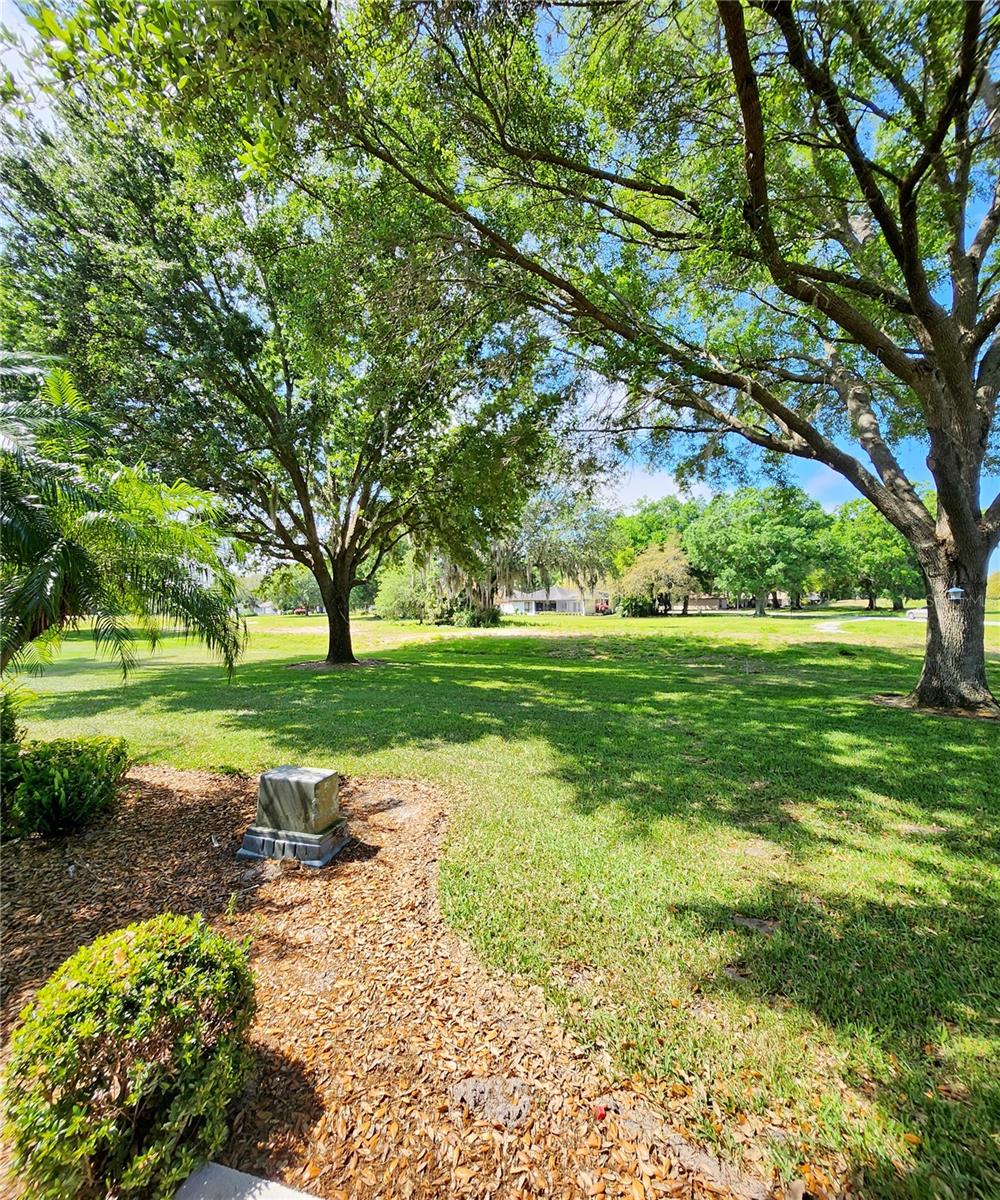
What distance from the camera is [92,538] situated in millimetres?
3359

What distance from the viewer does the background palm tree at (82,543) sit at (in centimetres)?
312

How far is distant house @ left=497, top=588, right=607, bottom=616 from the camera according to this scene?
188ft

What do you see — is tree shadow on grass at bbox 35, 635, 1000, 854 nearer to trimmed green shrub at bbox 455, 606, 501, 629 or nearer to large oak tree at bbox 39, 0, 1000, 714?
large oak tree at bbox 39, 0, 1000, 714

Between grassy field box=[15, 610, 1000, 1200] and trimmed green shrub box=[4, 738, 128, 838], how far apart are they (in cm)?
159

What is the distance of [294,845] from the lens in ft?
11.7

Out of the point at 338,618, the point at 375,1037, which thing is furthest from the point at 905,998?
the point at 338,618

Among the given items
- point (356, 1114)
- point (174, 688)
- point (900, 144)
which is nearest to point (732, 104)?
point (900, 144)

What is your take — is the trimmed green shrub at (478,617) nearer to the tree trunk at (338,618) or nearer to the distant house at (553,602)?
the tree trunk at (338,618)

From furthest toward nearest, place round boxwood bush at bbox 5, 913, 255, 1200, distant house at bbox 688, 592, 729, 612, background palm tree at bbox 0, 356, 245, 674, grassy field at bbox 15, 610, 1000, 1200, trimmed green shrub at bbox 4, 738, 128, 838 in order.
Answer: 1. distant house at bbox 688, 592, 729, 612
2. trimmed green shrub at bbox 4, 738, 128, 838
3. background palm tree at bbox 0, 356, 245, 674
4. grassy field at bbox 15, 610, 1000, 1200
5. round boxwood bush at bbox 5, 913, 255, 1200

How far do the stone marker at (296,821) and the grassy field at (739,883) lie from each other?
0.94 m

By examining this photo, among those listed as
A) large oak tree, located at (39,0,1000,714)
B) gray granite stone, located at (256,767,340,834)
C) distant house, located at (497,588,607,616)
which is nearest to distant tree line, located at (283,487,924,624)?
distant house, located at (497,588,607,616)

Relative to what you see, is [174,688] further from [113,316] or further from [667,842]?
[667,842]

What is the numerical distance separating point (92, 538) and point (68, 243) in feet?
35.7

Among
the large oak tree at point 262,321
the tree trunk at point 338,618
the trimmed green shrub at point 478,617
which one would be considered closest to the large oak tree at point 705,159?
the large oak tree at point 262,321
